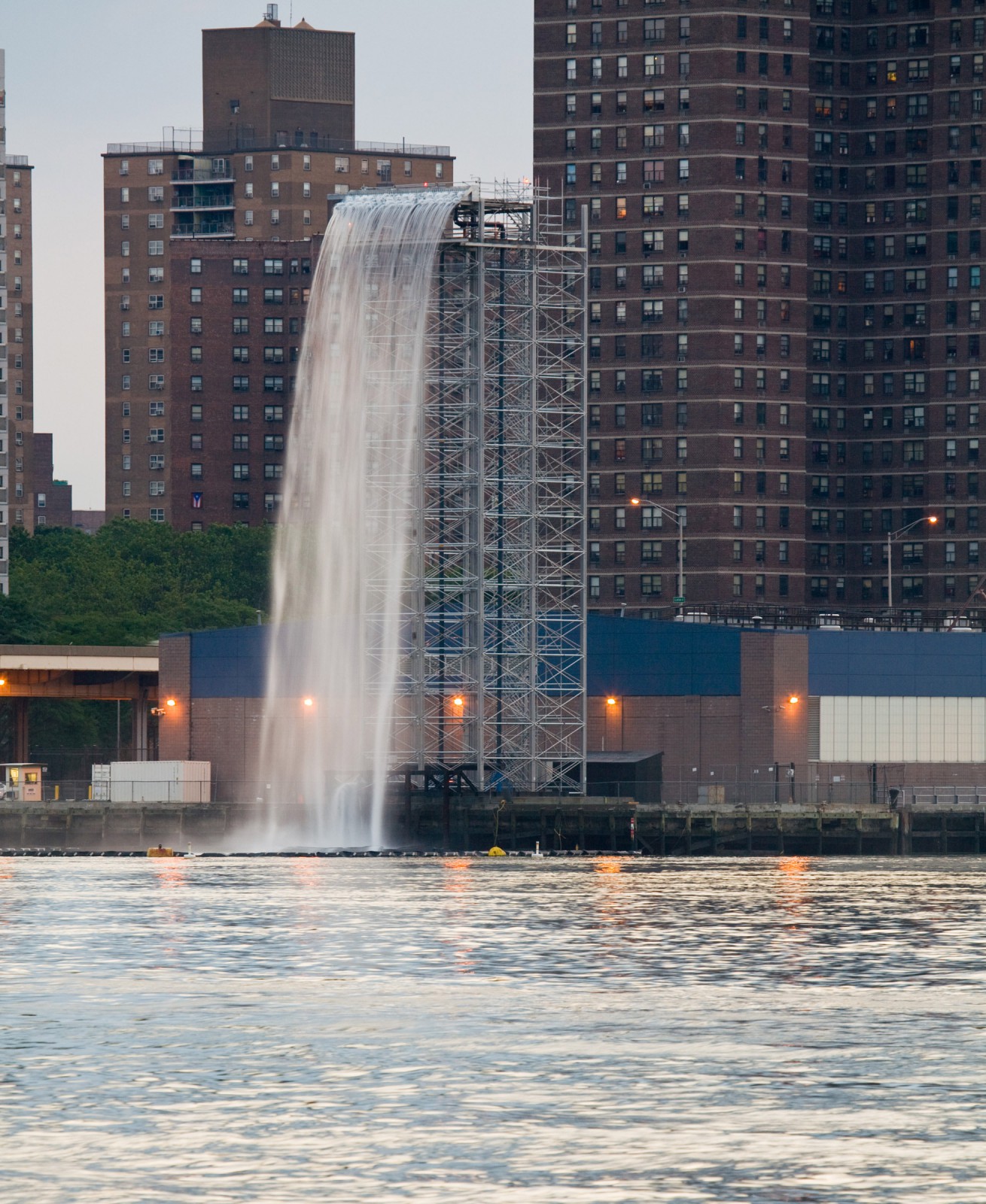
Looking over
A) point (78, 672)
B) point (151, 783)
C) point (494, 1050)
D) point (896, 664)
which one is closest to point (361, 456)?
point (151, 783)

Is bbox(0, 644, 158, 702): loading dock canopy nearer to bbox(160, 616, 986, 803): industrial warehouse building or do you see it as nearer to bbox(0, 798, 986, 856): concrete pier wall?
bbox(160, 616, 986, 803): industrial warehouse building

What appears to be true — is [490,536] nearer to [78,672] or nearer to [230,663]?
[230,663]

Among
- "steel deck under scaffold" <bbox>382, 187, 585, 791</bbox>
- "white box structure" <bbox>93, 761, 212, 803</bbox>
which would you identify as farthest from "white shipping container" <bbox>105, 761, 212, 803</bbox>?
"steel deck under scaffold" <bbox>382, 187, 585, 791</bbox>

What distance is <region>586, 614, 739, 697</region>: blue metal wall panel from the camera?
13500cm

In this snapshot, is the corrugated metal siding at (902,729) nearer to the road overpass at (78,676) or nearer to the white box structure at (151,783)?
the white box structure at (151,783)

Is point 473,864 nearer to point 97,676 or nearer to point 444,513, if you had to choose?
point 444,513

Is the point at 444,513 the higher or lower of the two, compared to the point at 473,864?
higher

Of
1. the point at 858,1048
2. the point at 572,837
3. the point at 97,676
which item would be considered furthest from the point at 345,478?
the point at 858,1048

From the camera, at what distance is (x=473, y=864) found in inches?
4405

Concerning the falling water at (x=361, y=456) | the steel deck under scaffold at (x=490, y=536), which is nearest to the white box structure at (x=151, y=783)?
the falling water at (x=361, y=456)

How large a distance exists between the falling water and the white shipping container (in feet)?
35.0

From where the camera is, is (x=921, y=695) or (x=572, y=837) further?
(x=921, y=695)

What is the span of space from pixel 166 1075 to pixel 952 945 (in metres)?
32.2

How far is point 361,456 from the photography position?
124562 millimetres
